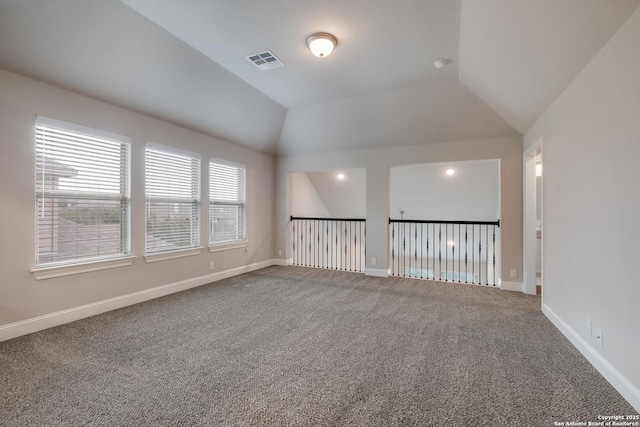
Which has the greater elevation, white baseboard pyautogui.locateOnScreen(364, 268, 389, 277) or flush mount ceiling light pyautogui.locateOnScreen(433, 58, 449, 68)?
flush mount ceiling light pyautogui.locateOnScreen(433, 58, 449, 68)

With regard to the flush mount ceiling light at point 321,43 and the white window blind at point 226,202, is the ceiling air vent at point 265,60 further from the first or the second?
the white window blind at point 226,202

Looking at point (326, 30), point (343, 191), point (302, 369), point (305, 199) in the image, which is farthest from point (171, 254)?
point (343, 191)

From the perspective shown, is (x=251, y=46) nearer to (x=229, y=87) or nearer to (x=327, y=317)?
(x=229, y=87)

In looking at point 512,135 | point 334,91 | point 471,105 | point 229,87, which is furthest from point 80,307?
point 512,135

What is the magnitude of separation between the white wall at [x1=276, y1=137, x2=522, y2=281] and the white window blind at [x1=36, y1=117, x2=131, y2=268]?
3077 mm

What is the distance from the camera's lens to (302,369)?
6.82ft

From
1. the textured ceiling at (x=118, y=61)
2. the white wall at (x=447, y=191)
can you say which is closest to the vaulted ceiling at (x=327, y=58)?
the textured ceiling at (x=118, y=61)

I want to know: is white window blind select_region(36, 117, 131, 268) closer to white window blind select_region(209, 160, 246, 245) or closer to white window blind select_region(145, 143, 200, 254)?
white window blind select_region(145, 143, 200, 254)

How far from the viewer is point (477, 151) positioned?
4.41m

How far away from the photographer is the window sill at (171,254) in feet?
12.2

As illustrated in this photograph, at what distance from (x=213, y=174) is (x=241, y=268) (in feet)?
6.05

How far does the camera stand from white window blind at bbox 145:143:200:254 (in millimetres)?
3768

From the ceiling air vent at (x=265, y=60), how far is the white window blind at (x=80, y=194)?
6.22 ft

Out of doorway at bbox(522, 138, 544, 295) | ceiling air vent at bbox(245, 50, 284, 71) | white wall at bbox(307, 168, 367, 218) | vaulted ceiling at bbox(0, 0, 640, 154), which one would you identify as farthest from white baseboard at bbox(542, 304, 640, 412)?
white wall at bbox(307, 168, 367, 218)
